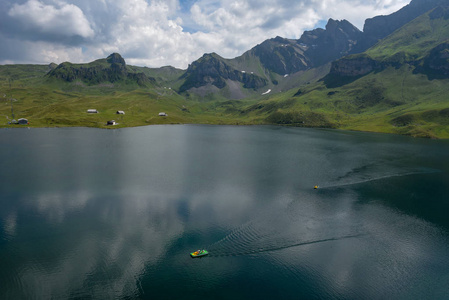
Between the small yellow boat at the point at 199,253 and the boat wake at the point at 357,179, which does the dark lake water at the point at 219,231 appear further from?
the small yellow boat at the point at 199,253

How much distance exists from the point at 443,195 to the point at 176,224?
275 feet

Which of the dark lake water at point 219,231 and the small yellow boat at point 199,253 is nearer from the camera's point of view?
the dark lake water at point 219,231

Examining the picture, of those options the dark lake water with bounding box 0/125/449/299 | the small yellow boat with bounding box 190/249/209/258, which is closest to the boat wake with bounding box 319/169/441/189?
the dark lake water with bounding box 0/125/449/299

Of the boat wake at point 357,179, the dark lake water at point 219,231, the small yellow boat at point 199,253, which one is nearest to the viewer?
the dark lake water at point 219,231

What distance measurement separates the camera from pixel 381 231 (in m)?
56.7

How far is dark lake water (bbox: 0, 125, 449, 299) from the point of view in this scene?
130ft

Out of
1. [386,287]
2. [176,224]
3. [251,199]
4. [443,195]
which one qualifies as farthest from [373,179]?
[176,224]

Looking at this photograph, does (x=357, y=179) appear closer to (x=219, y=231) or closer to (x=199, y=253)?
(x=219, y=231)

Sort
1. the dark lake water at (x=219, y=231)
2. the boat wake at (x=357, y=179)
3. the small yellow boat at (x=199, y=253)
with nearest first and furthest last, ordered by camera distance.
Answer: the dark lake water at (x=219, y=231) → the small yellow boat at (x=199, y=253) → the boat wake at (x=357, y=179)

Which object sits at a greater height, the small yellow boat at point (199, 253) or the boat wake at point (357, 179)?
the boat wake at point (357, 179)

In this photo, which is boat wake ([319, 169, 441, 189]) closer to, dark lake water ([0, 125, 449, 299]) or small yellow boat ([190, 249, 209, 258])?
dark lake water ([0, 125, 449, 299])

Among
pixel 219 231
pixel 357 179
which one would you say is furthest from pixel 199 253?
pixel 357 179

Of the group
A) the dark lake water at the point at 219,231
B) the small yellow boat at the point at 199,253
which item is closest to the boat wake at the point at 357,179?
the dark lake water at the point at 219,231

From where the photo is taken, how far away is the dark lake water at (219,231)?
39562mm
